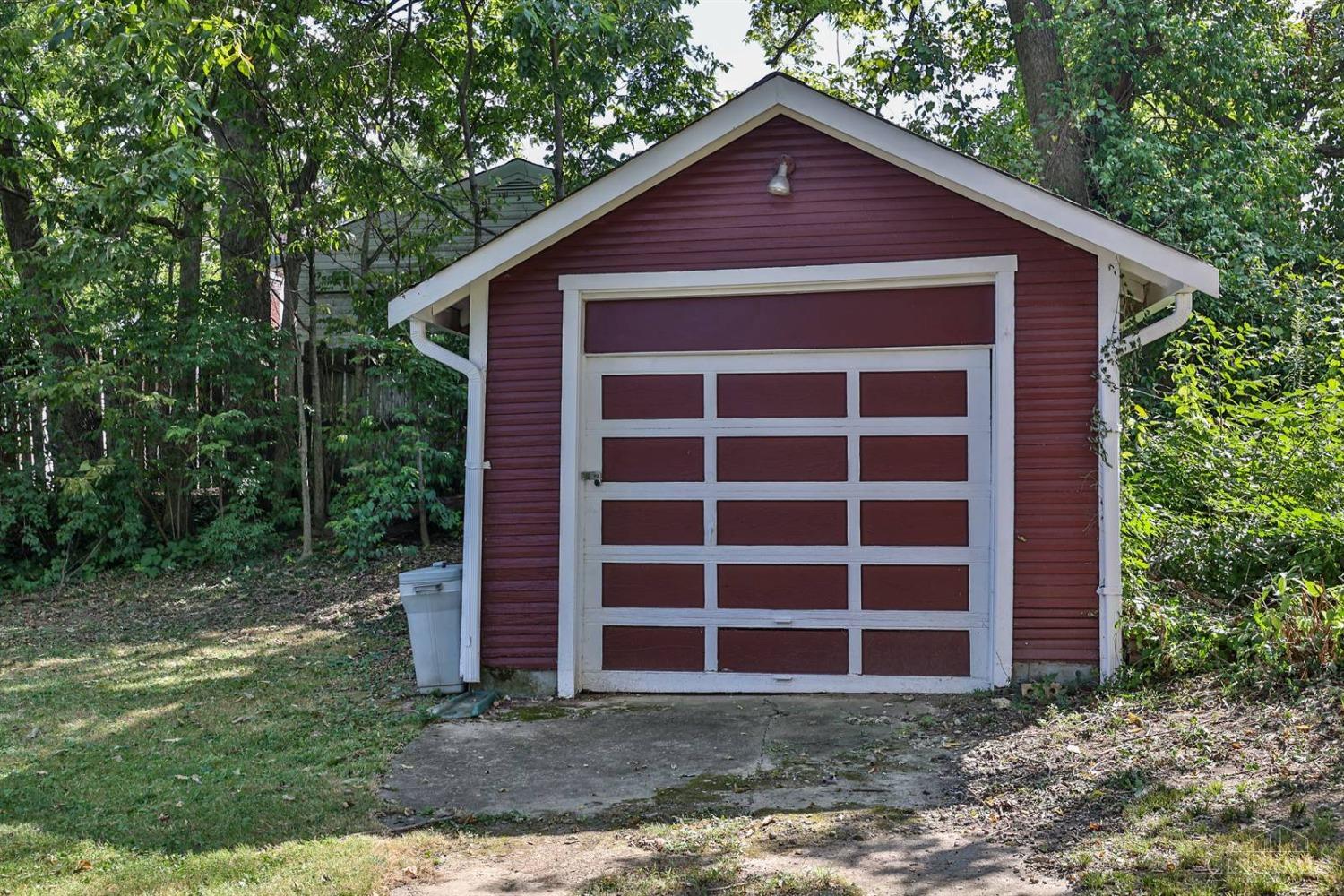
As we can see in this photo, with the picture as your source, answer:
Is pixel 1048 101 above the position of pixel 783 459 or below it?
above

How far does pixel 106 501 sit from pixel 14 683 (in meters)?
4.72

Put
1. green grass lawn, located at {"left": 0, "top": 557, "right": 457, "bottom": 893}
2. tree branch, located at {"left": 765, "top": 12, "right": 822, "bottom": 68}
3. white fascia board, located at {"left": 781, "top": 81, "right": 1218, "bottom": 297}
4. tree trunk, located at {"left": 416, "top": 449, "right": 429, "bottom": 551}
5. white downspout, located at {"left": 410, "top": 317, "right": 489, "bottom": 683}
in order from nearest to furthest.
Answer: green grass lawn, located at {"left": 0, "top": 557, "right": 457, "bottom": 893} < white fascia board, located at {"left": 781, "top": 81, "right": 1218, "bottom": 297} < white downspout, located at {"left": 410, "top": 317, "right": 489, "bottom": 683} < tree trunk, located at {"left": 416, "top": 449, "right": 429, "bottom": 551} < tree branch, located at {"left": 765, "top": 12, "right": 822, "bottom": 68}

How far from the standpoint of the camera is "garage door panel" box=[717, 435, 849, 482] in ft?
22.5

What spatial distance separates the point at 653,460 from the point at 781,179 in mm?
1865

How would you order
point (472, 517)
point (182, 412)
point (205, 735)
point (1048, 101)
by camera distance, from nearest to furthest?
point (205, 735), point (472, 517), point (182, 412), point (1048, 101)

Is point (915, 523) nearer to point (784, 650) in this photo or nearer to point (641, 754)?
point (784, 650)

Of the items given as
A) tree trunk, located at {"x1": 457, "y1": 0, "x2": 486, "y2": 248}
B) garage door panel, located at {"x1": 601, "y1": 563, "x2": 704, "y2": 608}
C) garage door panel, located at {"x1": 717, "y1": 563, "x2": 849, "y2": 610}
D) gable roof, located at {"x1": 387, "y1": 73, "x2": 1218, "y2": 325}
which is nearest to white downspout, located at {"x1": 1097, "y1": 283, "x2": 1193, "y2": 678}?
gable roof, located at {"x1": 387, "y1": 73, "x2": 1218, "y2": 325}

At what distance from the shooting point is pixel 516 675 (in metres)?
7.03

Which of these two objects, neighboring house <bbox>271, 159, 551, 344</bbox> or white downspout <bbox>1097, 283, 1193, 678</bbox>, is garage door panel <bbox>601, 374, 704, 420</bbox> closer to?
white downspout <bbox>1097, 283, 1193, 678</bbox>

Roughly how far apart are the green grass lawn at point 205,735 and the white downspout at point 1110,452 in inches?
156

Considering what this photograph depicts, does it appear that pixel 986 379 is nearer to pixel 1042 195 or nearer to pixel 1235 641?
pixel 1042 195

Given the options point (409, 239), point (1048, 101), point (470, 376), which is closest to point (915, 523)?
point (470, 376)

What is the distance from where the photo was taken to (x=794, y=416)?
22.7ft

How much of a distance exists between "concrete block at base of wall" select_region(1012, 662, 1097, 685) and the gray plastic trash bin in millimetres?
3385
